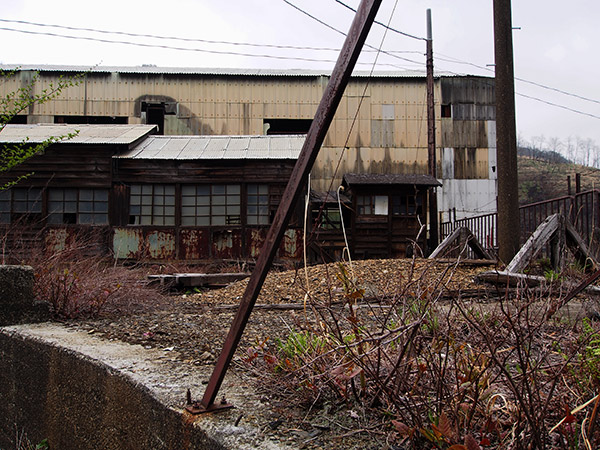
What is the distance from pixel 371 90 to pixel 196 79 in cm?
791

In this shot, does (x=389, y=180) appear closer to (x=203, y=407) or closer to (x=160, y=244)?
(x=160, y=244)

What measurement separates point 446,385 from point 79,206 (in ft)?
45.0

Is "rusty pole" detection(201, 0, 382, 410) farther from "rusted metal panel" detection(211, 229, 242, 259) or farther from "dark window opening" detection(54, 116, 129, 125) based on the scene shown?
"dark window opening" detection(54, 116, 129, 125)

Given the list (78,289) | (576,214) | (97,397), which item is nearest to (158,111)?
(78,289)

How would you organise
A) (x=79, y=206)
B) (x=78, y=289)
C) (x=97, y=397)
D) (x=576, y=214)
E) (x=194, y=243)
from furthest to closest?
1. (x=79, y=206)
2. (x=194, y=243)
3. (x=576, y=214)
4. (x=78, y=289)
5. (x=97, y=397)

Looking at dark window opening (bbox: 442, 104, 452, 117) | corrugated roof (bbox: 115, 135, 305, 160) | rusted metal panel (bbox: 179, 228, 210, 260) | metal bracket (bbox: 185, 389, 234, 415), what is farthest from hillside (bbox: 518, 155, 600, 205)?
metal bracket (bbox: 185, 389, 234, 415)

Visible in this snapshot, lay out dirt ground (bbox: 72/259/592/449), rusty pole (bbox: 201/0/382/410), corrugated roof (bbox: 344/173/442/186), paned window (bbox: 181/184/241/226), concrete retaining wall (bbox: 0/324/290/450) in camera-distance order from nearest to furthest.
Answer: rusty pole (bbox: 201/0/382/410), dirt ground (bbox: 72/259/592/449), concrete retaining wall (bbox: 0/324/290/450), paned window (bbox: 181/184/241/226), corrugated roof (bbox: 344/173/442/186)

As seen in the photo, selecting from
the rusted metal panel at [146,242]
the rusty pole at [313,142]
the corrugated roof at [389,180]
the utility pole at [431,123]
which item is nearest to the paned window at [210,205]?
the rusted metal panel at [146,242]

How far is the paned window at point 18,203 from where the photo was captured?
44.0 ft

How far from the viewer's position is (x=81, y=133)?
14.9 m

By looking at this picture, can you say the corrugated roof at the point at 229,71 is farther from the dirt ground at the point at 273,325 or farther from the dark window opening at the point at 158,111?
the dirt ground at the point at 273,325

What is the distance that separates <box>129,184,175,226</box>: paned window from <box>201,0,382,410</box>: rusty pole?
12201mm

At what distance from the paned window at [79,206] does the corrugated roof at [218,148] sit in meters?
1.40

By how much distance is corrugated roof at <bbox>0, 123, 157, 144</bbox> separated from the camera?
13703 mm
